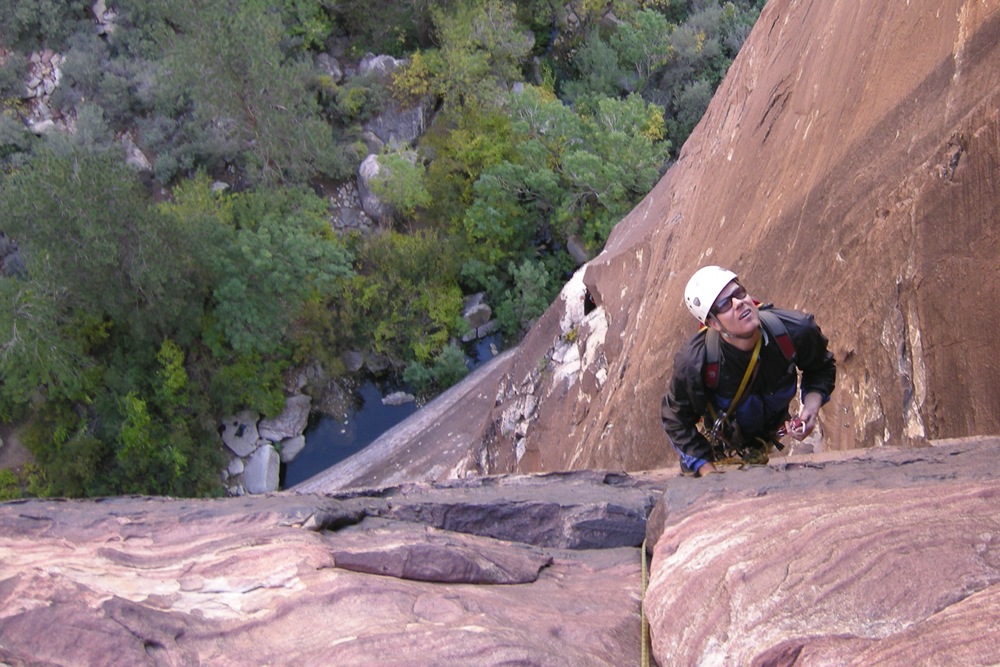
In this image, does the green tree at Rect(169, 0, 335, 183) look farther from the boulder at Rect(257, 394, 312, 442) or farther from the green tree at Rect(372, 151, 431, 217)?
the boulder at Rect(257, 394, 312, 442)

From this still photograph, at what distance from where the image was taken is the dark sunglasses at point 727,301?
380 cm

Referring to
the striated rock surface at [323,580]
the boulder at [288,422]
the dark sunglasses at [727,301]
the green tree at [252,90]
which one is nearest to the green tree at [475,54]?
the green tree at [252,90]

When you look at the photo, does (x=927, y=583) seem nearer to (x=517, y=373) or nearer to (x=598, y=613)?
(x=598, y=613)

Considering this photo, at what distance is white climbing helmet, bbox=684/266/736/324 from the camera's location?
3.79 meters

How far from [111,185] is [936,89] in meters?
15.0

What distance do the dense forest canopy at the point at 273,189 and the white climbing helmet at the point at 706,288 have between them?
46.0ft

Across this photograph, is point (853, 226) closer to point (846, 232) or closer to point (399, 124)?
point (846, 232)

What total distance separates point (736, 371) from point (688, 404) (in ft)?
1.09

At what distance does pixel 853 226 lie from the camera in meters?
4.95

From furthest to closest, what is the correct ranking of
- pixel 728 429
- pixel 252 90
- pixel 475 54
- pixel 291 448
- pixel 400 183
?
pixel 475 54, pixel 400 183, pixel 291 448, pixel 252 90, pixel 728 429

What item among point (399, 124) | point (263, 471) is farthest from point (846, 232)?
point (399, 124)

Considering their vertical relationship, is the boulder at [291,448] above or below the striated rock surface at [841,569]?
below

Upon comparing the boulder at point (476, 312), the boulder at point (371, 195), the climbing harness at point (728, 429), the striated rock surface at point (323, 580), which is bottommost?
the striated rock surface at point (323, 580)

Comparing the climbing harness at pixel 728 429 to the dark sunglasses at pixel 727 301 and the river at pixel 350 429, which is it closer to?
the dark sunglasses at pixel 727 301
